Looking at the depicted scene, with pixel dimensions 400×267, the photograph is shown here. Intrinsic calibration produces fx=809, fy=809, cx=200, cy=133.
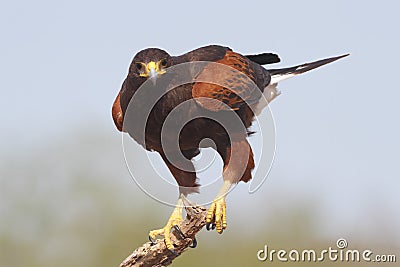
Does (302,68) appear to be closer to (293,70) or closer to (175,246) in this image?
(293,70)

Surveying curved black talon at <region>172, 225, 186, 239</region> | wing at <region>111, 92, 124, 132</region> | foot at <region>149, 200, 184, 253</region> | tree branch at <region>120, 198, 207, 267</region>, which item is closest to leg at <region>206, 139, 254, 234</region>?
tree branch at <region>120, 198, 207, 267</region>

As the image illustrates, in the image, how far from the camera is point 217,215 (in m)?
8.98

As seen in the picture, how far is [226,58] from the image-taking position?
10125mm

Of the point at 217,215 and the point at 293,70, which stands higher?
the point at 293,70

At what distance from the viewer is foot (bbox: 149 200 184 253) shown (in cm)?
905

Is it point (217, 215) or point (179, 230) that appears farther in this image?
point (179, 230)

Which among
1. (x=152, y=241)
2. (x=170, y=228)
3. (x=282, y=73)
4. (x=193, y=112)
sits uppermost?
(x=282, y=73)

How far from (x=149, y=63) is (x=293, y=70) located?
131 inches

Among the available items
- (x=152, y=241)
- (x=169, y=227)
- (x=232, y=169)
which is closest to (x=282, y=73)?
(x=232, y=169)

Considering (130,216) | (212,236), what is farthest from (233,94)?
(130,216)

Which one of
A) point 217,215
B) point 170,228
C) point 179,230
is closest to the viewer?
point 217,215

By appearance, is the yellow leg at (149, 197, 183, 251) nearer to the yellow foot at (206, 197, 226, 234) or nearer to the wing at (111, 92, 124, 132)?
the yellow foot at (206, 197, 226, 234)

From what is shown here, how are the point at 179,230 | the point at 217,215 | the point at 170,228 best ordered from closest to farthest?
the point at 217,215 → the point at 179,230 → the point at 170,228

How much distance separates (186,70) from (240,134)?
3.17ft
